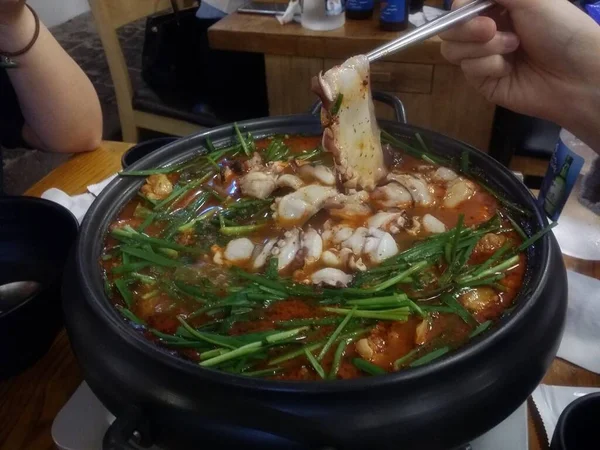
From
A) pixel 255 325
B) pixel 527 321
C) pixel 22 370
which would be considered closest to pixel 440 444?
pixel 527 321

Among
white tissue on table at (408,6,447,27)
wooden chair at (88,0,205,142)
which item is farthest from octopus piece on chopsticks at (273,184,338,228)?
white tissue on table at (408,6,447,27)

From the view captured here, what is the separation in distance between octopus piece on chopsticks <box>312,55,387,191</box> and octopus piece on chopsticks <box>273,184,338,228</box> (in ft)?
0.27

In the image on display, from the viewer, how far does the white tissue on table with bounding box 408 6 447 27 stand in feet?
9.54

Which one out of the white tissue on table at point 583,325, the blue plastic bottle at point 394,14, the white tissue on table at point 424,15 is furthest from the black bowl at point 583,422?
the white tissue on table at point 424,15

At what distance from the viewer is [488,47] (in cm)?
140

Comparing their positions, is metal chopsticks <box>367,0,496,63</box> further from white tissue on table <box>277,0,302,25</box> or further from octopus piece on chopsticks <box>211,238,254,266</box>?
white tissue on table <box>277,0,302,25</box>

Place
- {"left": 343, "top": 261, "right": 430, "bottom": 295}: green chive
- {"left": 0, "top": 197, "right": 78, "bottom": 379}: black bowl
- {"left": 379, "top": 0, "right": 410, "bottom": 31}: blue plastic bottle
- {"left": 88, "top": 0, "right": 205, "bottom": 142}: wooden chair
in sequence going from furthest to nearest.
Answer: {"left": 88, "top": 0, "right": 205, "bottom": 142}: wooden chair, {"left": 379, "top": 0, "right": 410, "bottom": 31}: blue plastic bottle, {"left": 0, "top": 197, "right": 78, "bottom": 379}: black bowl, {"left": 343, "top": 261, "right": 430, "bottom": 295}: green chive

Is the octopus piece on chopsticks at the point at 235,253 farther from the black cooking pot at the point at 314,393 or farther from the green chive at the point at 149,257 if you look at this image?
the black cooking pot at the point at 314,393

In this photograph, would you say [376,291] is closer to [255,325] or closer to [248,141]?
[255,325]

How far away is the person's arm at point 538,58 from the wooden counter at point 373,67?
3.75 ft

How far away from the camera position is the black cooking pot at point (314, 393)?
744 millimetres

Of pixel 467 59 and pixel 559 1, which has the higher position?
pixel 559 1

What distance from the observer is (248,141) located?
1421 millimetres

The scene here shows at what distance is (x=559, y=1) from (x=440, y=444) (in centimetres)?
101
